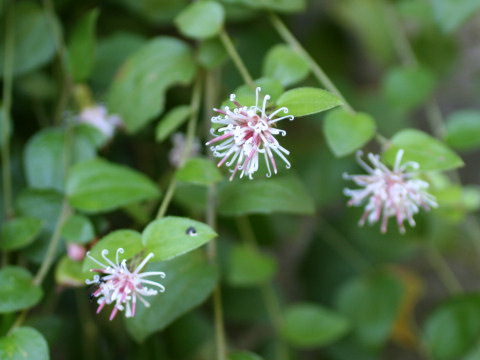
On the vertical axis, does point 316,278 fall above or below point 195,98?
below

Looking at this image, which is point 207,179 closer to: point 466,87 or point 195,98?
point 195,98

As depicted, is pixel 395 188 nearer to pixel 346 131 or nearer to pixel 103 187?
pixel 346 131

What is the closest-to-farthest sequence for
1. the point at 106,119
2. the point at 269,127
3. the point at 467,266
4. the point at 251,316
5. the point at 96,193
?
the point at 269,127, the point at 96,193, the point at 106,119, the point at 251,316, the point at 467,266

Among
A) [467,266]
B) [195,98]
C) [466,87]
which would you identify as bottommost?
[467,266]

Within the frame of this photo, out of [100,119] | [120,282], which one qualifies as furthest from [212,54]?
[120,282]

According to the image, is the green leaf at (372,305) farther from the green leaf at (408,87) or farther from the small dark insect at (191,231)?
the small dark insect at (191,231)

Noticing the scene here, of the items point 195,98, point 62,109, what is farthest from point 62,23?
point 195,98
